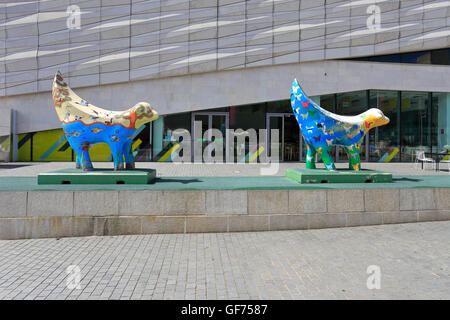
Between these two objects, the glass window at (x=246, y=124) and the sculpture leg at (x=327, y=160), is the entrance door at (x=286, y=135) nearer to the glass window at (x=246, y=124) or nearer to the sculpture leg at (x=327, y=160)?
the glass window at (x=246, y=124)

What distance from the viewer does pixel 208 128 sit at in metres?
21.1

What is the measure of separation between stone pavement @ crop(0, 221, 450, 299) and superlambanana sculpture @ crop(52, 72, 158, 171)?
109 inches

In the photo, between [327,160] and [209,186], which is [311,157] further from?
[209,186]

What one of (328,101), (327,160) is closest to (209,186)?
(327,160)

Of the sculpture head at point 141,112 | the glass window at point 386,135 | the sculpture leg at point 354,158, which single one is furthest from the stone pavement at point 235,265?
the glass window at point 386,135

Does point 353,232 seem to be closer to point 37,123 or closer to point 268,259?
point 268,259

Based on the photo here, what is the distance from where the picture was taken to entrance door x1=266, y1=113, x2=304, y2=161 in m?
21.4

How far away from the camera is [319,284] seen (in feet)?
13.6

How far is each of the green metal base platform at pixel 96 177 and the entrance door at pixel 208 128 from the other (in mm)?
13063

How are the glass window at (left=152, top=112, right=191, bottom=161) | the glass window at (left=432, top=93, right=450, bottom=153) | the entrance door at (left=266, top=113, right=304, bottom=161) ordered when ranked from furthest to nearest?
the glass window at (left=432, top=93, right=450, bottom=153) < the entrance door at (left=266, top=113, right=304, bottom=161) < the glass window at (left=152, top=112, right=191, bottom=161)

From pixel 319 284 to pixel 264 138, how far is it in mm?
17584

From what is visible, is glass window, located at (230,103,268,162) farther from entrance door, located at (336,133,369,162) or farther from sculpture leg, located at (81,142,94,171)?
sculpture leg, located at (81,142,94,171)

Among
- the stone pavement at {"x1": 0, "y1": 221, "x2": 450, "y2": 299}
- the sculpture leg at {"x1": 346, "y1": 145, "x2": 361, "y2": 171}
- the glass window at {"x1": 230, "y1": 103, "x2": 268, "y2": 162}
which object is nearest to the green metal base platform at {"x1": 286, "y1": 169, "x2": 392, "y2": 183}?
the sculpture leg at {"x1": 346, "y1": 145, "x2": 361, "y2": 171}
